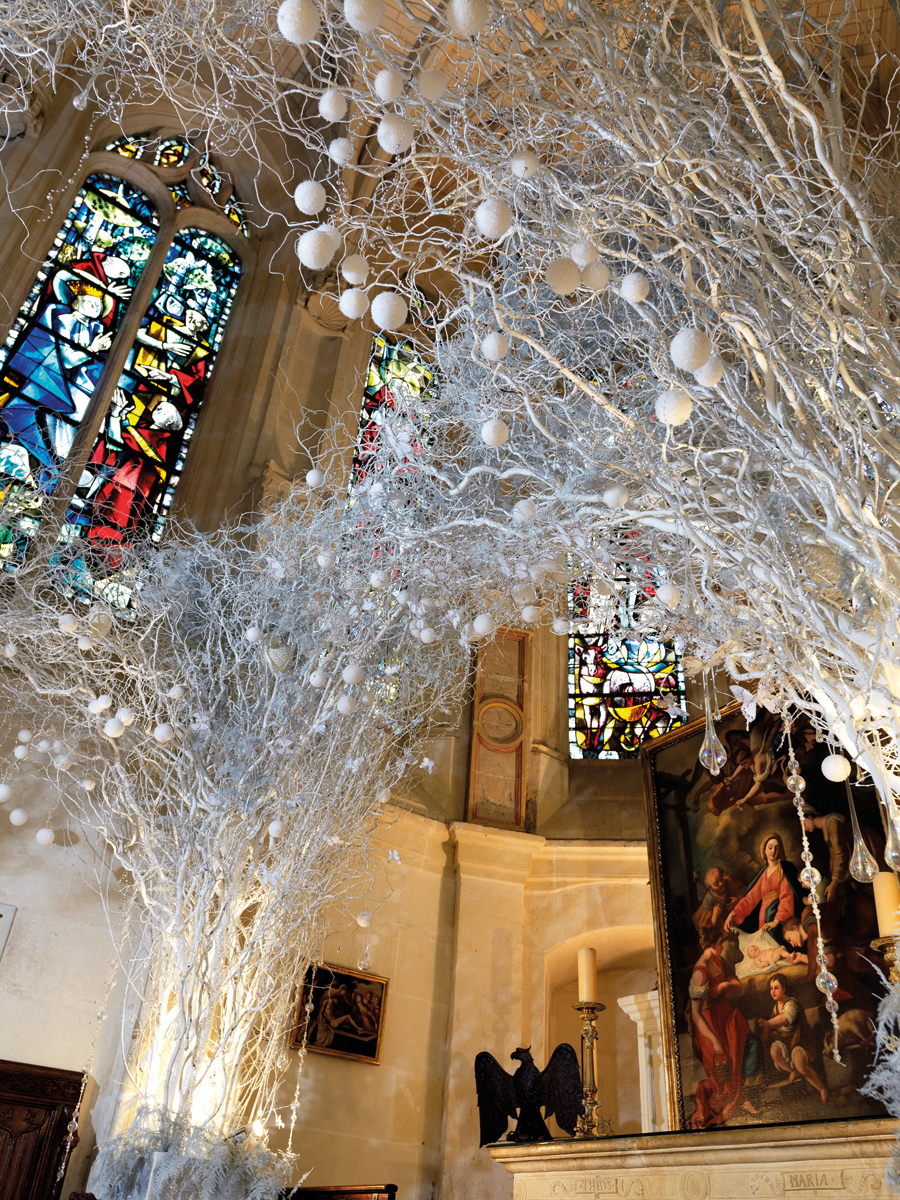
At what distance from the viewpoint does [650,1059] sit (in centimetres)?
670

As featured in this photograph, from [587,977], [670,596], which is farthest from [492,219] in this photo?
[587,977]

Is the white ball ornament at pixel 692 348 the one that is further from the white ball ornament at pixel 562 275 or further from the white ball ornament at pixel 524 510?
the white ball ornament at pixel 524 510

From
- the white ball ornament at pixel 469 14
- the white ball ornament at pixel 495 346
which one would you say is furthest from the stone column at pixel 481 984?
the white ball ornament at pixel 469 14

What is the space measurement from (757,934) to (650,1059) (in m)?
1.98

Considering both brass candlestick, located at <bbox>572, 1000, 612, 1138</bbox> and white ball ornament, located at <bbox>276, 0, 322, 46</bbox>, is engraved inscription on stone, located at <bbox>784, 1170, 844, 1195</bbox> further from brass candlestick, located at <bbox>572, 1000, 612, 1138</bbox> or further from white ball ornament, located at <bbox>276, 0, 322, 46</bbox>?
white ball ornament, located at <bbox>276, 0, 322, 46</bbox>

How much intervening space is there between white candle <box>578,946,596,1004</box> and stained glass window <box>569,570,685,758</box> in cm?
277

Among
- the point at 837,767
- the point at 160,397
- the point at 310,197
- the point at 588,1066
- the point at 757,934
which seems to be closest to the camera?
the point at 310,197

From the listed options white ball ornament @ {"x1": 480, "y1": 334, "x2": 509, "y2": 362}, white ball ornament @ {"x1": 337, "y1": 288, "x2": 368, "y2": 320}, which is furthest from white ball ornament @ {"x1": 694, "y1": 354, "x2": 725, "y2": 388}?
white ball ornament @ {"x1": 337, "y1": 288, "x2": 368, "y2": 320}

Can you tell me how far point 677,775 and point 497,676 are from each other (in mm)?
2326

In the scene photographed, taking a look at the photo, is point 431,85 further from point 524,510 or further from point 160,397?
point 160,397

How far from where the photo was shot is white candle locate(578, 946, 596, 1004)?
18.0ft

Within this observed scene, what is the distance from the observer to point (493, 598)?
4465 millimetres

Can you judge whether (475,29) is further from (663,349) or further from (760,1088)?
(760,1088)

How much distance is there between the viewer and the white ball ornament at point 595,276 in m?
2.20
